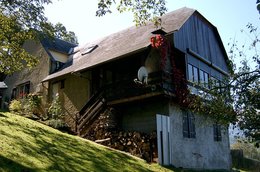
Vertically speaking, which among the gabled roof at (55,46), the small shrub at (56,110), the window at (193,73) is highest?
the gabled roof at (55,46)

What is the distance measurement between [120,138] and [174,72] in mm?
4553

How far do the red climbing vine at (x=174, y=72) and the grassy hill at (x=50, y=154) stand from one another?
4073 millimetres

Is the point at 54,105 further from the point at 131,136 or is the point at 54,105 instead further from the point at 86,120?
the point at 131,136

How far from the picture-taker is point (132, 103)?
53.9ft

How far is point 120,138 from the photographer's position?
48.9 feet

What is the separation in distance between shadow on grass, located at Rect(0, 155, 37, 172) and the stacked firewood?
687 cm

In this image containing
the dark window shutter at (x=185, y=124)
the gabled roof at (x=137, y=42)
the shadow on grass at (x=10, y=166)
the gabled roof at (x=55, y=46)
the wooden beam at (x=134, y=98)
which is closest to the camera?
the shadow on grass at (x=10, y=166)

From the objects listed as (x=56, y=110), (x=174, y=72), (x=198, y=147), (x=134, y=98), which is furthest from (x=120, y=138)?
(x=56, y=110)

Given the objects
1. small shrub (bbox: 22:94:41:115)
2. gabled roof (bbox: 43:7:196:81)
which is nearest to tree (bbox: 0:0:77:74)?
gabled roof (bbox: 43:7:196:81)

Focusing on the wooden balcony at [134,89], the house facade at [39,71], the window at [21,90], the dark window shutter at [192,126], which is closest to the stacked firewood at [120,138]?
the wooden balcony at [134,89]

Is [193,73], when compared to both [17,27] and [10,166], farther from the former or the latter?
[10,166]

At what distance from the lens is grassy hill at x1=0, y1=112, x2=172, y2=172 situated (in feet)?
26.8

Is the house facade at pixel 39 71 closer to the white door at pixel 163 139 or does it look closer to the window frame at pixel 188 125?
the window frame at pixel 188 125

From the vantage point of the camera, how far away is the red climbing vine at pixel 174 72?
1496 cm
